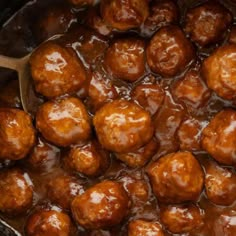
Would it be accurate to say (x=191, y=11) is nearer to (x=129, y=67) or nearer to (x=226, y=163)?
(x=129, y=67)

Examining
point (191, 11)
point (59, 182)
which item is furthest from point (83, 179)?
point (191, 11)

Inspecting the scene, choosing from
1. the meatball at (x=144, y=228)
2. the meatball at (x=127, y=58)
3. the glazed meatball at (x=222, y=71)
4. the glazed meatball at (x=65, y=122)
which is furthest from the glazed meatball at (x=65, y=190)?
the glazed meatball at (x=222, y=71)

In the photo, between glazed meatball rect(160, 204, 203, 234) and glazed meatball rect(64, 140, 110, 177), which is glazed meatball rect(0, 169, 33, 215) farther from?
glazed meatball rect(160, 204, 203, 234)

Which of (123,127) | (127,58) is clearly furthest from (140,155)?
(127,58)

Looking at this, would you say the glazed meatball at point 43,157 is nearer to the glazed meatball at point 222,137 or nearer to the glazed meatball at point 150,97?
the glazed meatball at point 150,97

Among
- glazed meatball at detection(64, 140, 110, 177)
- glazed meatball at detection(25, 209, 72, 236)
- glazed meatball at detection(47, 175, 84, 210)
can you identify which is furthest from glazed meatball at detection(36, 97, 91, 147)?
glazed meatball at detection(25, 209, 72, 236)
